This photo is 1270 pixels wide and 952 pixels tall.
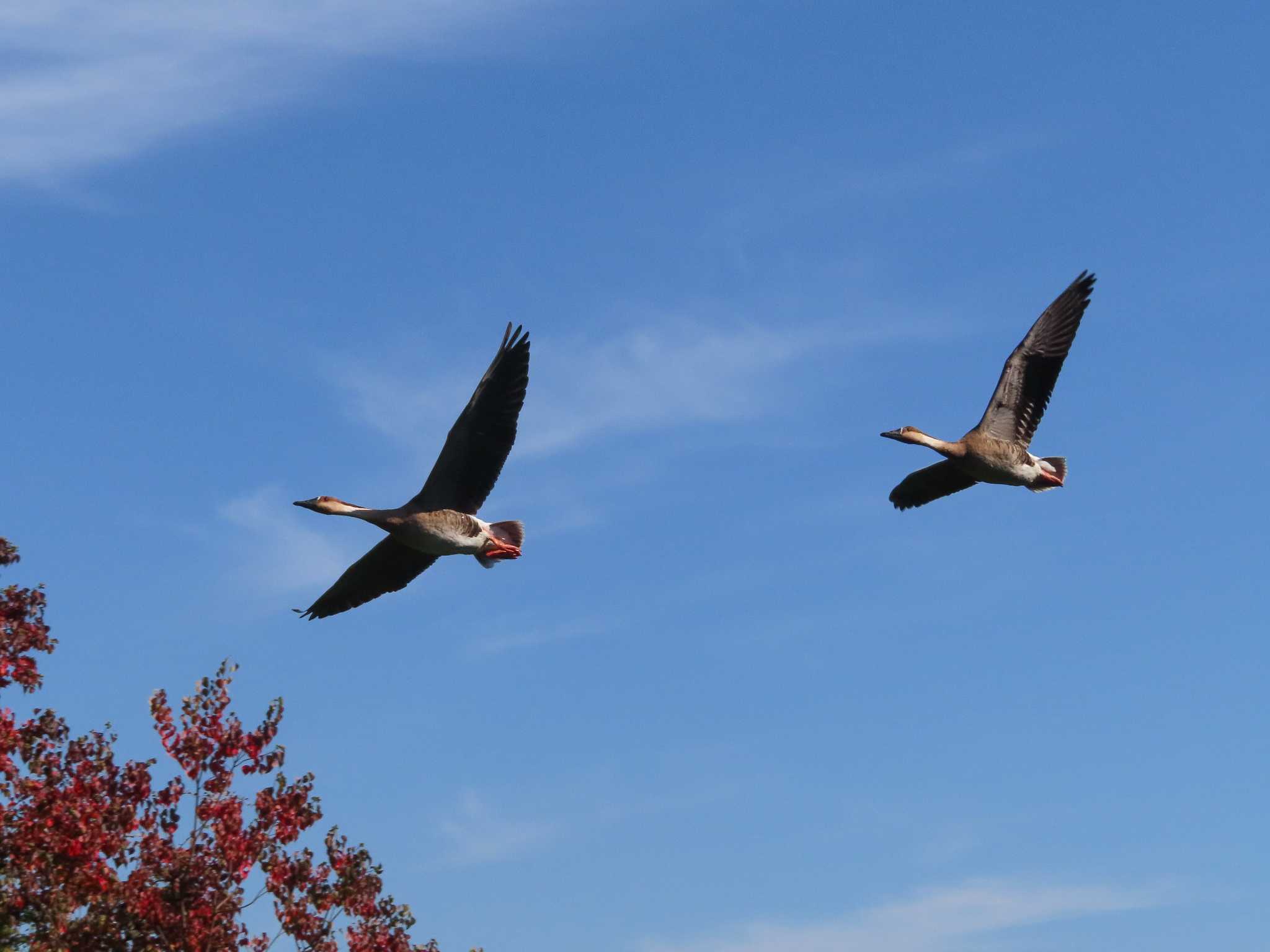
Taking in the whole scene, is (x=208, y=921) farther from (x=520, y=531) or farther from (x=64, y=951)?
(x=520, y=531)

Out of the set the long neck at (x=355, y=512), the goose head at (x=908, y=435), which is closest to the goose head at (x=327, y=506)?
the long neck at (x=355, y=512)

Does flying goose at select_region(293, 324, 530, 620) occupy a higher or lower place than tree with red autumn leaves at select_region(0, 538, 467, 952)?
higher

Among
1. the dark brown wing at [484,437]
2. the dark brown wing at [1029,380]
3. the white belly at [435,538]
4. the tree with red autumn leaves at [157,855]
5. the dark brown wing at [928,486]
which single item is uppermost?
the dark brown wing at [1029,380]

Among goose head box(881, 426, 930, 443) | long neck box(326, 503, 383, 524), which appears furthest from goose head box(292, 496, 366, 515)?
goose head box(881, 426, 930, 443)

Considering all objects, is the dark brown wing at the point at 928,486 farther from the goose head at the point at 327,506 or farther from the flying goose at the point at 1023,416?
the goose head at the point at 327,506

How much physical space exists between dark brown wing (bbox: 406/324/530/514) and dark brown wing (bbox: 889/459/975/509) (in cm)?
543

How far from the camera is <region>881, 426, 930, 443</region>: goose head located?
57.0ft

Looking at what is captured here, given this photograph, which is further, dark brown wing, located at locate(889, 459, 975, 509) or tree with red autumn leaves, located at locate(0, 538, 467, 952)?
dark brown wing, located at locate(889, 459, 975, 509)

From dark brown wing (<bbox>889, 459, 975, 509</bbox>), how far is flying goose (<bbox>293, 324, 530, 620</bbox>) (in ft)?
16.3

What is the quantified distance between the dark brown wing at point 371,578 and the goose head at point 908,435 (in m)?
5.71

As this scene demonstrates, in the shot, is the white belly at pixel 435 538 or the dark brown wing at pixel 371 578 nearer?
the white belly at pixel 435 538

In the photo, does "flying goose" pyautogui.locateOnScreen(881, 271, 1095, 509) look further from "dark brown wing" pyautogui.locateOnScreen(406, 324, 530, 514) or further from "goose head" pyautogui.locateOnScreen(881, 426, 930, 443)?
"dark brown wing" pyautogui.locateOnScreen(406, 324, 530, 514)

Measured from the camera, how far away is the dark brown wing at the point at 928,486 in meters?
17.7

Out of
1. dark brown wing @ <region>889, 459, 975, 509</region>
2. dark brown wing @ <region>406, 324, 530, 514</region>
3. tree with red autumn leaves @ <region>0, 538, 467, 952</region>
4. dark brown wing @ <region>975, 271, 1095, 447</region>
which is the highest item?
dark brown wing @ <region>975, 271, 1095, 447</region>
